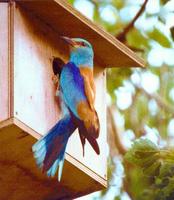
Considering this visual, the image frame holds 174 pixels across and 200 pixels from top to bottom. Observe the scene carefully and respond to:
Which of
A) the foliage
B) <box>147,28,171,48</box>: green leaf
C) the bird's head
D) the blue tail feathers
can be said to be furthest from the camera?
<box>147,28,171,48</box>: green leaf

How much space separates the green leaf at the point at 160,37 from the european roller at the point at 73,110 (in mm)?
2155

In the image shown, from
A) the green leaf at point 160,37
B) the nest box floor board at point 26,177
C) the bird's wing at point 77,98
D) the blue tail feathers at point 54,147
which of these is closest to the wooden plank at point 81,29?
the bird's wing at point 77,98

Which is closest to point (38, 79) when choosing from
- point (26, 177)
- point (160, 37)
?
point (26, 177)

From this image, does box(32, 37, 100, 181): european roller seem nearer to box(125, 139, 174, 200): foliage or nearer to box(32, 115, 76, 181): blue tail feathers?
box(32, 115, 76, 181): blue tail feathers

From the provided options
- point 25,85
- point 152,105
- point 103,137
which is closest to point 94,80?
point 103,137

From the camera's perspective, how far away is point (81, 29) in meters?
4.91

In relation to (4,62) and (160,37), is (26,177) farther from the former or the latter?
(160,37)

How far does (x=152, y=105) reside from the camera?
8.39m

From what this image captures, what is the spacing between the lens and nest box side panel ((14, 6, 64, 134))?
4.56 m

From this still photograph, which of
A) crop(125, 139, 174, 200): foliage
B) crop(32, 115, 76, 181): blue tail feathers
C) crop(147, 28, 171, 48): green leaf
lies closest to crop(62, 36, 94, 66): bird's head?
crop(32, 115, 76, 181): blue tail feathers

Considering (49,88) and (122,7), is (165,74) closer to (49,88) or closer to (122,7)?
(122,7)

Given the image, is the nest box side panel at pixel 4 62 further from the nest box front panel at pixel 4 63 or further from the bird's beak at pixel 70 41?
the bird's beak at pixel 70 41

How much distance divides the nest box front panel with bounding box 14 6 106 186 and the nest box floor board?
5 cm

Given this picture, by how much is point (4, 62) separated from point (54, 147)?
0.37 meters
